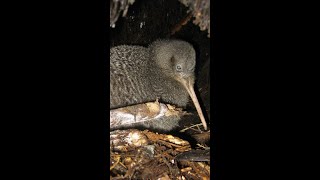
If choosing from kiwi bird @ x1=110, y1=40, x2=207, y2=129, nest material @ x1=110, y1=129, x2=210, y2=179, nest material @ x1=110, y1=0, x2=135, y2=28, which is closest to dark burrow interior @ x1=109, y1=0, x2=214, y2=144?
kiwi bird @ x1=110, y1=40, x2=207, y2=129

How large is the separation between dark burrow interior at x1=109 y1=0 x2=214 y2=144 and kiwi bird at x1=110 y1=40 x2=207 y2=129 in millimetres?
163

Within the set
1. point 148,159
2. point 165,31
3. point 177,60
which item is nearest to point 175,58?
point 177,60

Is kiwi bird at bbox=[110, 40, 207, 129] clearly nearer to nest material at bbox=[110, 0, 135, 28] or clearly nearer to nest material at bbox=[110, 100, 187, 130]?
nest material at bbox=[110, 100, 187, 130]

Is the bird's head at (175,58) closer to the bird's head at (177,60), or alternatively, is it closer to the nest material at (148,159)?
the bird's head at (177,60)

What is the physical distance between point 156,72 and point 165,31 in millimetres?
573

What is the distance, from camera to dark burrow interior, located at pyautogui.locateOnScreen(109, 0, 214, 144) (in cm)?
269

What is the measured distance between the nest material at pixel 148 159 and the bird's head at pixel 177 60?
95 cm

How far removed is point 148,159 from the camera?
163 centimetres

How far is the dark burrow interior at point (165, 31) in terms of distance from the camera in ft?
8.83

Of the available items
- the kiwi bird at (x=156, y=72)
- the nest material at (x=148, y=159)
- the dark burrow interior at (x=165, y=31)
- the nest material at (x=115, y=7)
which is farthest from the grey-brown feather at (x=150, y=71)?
the nest material at (x=148, y=159)
